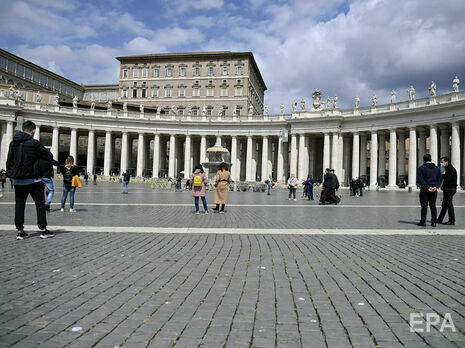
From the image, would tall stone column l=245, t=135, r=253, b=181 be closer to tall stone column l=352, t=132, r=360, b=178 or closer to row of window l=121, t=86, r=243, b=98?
tall stone column l=352, t=132, r=360, b=178

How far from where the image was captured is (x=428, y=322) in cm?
342

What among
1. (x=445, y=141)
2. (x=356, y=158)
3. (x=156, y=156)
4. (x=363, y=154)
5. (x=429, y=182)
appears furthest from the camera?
(x=156, y=156)

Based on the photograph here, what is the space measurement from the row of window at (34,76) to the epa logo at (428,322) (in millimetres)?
85471

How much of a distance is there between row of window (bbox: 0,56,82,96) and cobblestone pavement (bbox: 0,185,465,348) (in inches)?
3180

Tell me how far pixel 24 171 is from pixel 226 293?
17.5 ft

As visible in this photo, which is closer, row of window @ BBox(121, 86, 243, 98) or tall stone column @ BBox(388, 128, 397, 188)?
tall stone column @ BBox(388, 128, 397, 188)

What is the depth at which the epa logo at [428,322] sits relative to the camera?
3.28m

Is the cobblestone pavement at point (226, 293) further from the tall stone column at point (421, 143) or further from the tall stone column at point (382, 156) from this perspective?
the tall stone column at point (382, 156)

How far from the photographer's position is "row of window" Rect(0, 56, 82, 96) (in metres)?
72.6

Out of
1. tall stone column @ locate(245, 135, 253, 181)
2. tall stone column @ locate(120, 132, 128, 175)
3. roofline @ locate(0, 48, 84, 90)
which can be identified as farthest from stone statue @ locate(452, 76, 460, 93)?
roofline @ locate(0, 48, 84, 90)

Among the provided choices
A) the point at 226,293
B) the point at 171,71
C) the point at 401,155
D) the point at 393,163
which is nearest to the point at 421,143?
the point at 401,155

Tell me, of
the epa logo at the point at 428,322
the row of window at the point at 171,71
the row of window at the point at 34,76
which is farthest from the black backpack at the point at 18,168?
the row of window at the point at 34,76

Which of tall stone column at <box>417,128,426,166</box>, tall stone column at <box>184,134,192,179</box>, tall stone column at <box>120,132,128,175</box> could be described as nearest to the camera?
tall stone column at <box>417,128,426,166</box>

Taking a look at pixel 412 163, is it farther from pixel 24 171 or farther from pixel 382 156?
pixel 24 171
